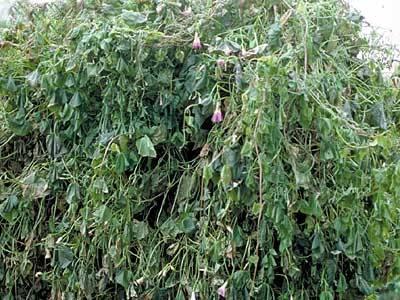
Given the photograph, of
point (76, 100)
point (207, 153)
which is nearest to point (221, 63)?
point (207, 153)

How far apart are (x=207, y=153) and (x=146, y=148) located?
0.16m

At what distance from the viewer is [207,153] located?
5.57 feet

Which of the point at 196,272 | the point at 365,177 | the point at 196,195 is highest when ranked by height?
the point at 365,177

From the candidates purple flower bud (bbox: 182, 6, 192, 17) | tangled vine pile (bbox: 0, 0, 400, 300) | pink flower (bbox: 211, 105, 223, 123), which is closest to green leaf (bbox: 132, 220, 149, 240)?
tangled vine pile (bbox: 0, 0, 400, 300)

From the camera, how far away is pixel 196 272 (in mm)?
1698

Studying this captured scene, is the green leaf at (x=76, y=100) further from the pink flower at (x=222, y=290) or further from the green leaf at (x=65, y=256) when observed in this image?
the pink flower at (x=222, y=290)

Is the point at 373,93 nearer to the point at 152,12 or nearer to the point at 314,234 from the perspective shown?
the point at 314,234

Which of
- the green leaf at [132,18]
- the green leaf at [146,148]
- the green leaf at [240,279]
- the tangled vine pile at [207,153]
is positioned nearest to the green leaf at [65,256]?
the tangled vine pile at [207,153]

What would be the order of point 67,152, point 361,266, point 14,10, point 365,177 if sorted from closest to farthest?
point 365,177
point 361,266
point 67,152
point 14,10

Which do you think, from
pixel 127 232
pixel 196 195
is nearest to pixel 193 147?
pixel 196 195

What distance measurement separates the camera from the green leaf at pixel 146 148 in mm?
1688

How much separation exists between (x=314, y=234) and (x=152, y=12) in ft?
2.53

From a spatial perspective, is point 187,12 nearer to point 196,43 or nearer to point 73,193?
point 196,43

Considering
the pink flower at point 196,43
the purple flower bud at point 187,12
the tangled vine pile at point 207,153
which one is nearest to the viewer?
the tangled vine pile at point 207,153
